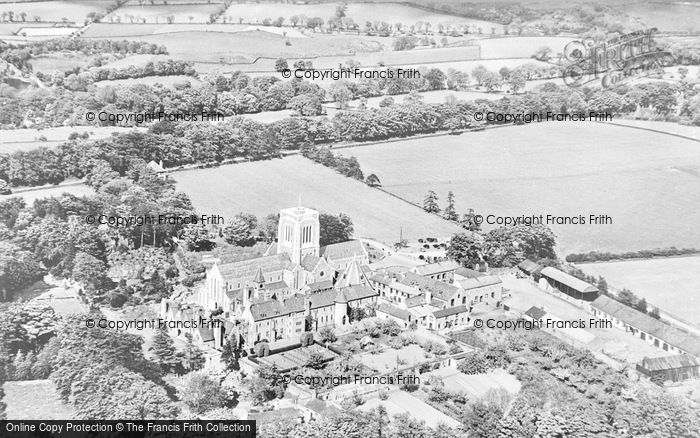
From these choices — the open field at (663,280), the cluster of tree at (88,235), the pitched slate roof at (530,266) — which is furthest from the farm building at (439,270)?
the cluster of tree at (88,235)

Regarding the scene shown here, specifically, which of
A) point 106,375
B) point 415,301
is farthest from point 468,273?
point 106,375

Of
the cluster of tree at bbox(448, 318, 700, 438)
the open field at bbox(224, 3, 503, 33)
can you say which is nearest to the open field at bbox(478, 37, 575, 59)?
the open field at bbox(224, 3, 503, 33)

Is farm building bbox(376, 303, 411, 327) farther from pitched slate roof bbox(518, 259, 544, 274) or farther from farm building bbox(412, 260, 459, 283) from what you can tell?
pitched slate roof bbox(518, 259, 544, 274)

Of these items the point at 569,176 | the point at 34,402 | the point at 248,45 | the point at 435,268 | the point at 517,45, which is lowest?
the point at 34,402

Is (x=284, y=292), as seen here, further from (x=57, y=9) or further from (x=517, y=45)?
(x=517, y=45)

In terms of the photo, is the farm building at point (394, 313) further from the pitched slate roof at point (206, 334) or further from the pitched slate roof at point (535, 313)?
the pitched slate roof at point (206, 334)

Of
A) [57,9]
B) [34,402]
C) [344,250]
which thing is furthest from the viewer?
[57,9]

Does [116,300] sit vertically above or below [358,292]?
below
